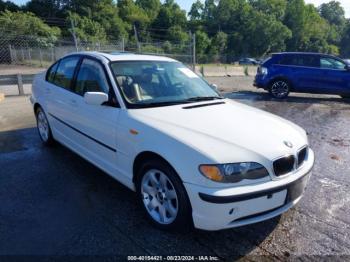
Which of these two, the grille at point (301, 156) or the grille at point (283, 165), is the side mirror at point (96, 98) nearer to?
the grille at point (283, 165)

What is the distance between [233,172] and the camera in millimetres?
2635

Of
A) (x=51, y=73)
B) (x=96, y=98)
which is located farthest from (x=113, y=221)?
(x=51, y=73)

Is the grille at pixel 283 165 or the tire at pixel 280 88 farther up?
the grille at pixel 283 165

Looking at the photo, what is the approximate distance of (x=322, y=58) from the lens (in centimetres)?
1137

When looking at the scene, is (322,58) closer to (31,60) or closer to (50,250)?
(50,250)

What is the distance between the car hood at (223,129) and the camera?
277 cm

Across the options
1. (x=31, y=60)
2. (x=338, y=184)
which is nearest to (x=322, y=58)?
(x=338, y=184)

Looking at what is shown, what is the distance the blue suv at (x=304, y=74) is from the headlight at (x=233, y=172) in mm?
9514

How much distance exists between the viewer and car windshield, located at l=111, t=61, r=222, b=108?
3.60 metres

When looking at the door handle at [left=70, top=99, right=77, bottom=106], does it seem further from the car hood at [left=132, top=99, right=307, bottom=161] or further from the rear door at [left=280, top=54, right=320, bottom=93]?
the rear door at [left=280, top=54, right=320, bottom=93]

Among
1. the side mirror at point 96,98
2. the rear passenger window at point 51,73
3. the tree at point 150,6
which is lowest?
the side mirror at point 96,98

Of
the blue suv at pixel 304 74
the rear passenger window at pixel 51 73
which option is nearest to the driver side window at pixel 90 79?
the rear passenger window at pixel 51 73

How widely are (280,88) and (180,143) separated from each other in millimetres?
9707

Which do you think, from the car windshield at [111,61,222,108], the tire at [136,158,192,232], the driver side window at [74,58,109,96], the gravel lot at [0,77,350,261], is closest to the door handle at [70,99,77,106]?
the driver side window at [74,58,109,96]
